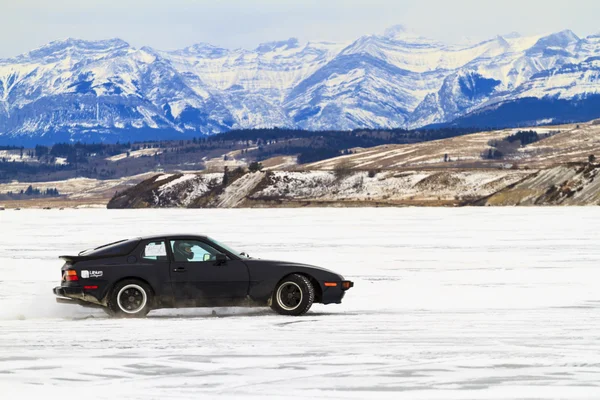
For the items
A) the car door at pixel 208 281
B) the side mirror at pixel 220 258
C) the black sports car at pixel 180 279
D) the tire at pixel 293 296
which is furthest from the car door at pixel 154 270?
the tire at pixel 293 296

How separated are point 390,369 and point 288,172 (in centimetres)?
16136

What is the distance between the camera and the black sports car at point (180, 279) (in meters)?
18.0

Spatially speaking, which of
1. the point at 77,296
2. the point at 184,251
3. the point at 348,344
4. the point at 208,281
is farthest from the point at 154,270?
the point at 348,344

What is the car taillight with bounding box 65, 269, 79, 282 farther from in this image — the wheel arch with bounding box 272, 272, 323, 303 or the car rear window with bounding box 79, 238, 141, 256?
the wheel arch with bounding box 272, 272, 323, 303

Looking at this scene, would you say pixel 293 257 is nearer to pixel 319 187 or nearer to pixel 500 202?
pixel 500 202

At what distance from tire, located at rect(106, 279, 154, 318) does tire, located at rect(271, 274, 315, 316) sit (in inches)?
88.4

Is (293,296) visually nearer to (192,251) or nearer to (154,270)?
(192,251)

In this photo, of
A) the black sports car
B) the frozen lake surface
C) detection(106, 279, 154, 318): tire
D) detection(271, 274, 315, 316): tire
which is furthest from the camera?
detection(271, 274, 315, 316): tire

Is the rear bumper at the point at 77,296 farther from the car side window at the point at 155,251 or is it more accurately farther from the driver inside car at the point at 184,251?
the driver inside car at the point at 184,251

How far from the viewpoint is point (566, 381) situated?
471 inches

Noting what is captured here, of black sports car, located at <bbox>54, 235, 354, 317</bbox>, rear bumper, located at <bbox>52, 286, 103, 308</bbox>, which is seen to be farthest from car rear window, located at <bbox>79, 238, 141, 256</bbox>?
rear bumper, located at <bbox>52, 286, 103, 308</bbox>

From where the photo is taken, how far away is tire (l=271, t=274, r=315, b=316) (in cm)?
1833

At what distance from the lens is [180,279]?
18.2 meters

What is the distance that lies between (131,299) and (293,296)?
2.88 metres
